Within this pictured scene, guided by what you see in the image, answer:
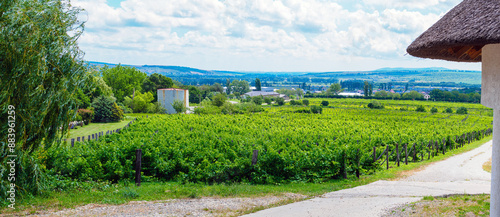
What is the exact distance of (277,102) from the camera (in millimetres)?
107750

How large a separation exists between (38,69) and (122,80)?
70.9 m

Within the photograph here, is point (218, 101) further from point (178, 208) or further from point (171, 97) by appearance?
point (178, 208)

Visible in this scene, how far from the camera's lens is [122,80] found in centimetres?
7719

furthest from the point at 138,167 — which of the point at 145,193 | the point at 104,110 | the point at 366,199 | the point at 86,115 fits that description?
the point at 104,110

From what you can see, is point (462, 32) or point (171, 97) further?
point (171, 97)

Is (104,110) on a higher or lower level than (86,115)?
higher

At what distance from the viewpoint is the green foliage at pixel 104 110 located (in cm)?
5150

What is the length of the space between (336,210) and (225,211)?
2566mm

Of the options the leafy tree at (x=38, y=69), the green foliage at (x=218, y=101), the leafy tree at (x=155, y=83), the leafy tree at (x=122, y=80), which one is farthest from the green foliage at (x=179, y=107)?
the leafy tree at (x=38, y=69)

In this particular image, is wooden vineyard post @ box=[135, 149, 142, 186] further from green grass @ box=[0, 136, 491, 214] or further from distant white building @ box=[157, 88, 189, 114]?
distant white building @ box=[157, 88, 189, 114]

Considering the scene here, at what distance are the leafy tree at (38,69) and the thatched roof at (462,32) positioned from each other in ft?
26.9

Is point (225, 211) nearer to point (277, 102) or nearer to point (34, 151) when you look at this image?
point (34, 151)

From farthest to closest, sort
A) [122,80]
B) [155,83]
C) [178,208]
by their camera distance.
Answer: [155,83]
[122,80]
[178,208]

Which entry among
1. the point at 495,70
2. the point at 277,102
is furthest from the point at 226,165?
the point at 277,102
